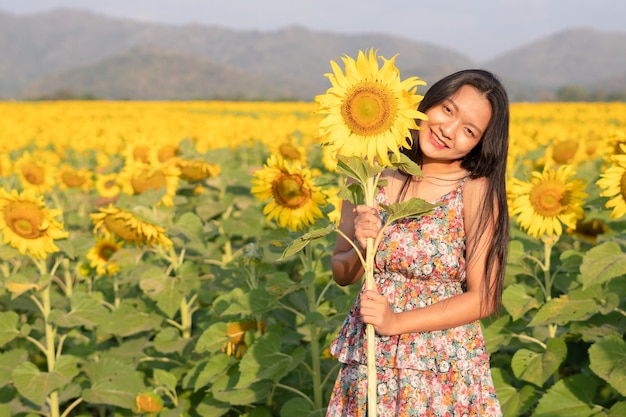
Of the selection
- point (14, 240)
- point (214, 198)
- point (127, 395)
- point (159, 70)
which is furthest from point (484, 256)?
point (159, 70)

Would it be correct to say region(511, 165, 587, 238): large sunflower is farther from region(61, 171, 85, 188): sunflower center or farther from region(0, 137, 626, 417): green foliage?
region(61, 171, 85, 188): sunflower center

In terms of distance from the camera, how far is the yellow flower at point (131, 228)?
362 cm

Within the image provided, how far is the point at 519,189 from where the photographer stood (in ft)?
11.6

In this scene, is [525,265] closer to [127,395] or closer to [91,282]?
[127,395]

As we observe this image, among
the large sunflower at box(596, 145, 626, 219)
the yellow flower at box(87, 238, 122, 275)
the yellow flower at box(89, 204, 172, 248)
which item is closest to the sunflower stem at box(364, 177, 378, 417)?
the large sunflower at box(596, 145, 626, 219)

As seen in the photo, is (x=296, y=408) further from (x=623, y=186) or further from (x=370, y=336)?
(x=623, y=186)

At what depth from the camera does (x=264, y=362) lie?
3.18 meters

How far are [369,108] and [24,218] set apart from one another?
91.3 inches

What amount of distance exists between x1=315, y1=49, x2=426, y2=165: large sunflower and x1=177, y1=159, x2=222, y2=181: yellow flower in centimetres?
353

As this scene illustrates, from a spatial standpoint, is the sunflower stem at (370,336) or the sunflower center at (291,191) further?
the sunflower center at (291,191)

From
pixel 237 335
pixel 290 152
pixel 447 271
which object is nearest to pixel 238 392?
pixel 237 335

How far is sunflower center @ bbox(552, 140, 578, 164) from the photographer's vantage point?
6.59 metres

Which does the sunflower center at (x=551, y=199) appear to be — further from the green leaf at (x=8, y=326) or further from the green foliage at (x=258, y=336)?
the green leaf at (x=8, y=326)

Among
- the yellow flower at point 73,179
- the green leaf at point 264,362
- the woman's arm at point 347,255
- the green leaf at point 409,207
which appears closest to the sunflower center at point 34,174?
the yellow flower at point 73,179
